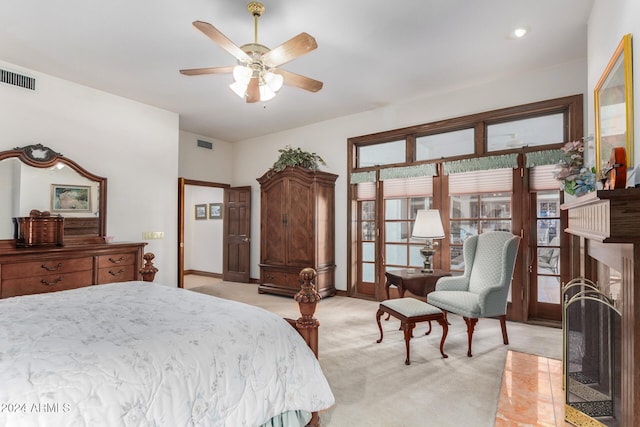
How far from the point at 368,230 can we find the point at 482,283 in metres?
2.12

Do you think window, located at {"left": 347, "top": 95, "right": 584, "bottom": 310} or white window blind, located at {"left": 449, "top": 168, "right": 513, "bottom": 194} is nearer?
window, located at {"left": 347, "top": 95, "right": 584, "bottom": 310}

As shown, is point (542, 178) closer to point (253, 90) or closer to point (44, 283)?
point (253, 90)

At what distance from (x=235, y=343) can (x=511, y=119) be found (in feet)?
13.4

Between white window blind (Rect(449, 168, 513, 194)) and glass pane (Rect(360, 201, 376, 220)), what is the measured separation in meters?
1.21

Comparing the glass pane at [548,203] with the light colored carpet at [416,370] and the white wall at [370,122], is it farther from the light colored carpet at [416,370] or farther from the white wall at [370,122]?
the light colored carpet at [416,370]

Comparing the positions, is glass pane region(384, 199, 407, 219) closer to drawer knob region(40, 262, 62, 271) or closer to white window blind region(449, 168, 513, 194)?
white window blind region(449, 168, 513, 194)

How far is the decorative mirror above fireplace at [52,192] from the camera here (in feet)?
11.6

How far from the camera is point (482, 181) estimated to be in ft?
13.6

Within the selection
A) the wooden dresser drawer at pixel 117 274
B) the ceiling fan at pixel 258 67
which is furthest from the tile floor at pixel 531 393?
the wooden dresser drawer at pixel 117 274

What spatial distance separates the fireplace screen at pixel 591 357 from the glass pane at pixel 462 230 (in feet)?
7.15

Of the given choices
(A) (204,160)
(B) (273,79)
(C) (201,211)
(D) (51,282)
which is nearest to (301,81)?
(B) (273,79)

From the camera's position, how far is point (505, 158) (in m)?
3.92

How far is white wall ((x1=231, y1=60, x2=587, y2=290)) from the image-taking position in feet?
12.2

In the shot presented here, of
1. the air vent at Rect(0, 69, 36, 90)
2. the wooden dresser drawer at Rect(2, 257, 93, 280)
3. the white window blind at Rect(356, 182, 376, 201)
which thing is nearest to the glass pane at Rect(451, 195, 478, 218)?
the white window blind at Rect(356, 182, 376, 201)
